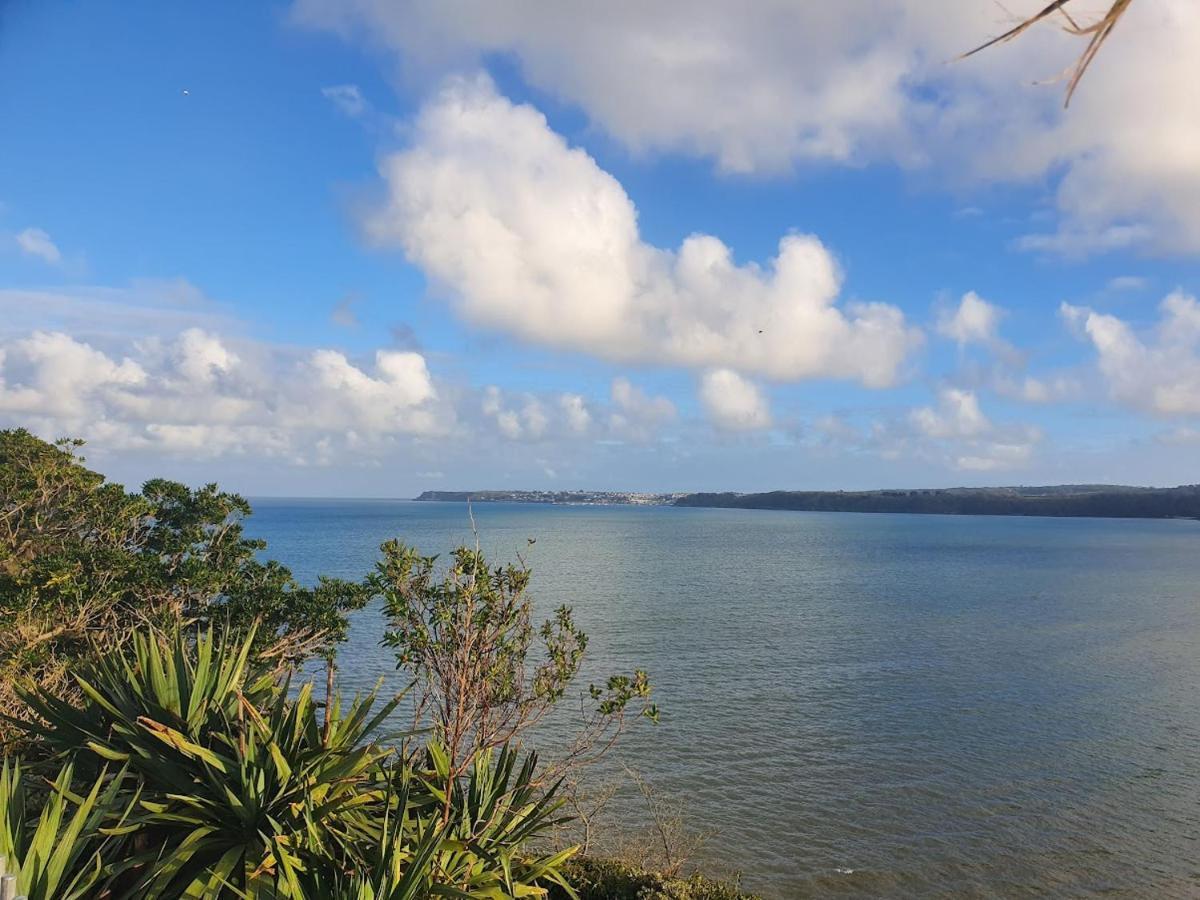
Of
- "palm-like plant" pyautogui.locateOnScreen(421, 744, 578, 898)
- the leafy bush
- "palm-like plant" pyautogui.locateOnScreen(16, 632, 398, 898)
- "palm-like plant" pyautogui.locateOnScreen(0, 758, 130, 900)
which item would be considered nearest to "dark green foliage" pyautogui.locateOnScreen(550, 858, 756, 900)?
"palm-like plant" pyautogui.locateOnScreen(421, 744, 578, 898)

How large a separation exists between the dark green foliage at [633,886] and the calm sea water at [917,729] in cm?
385

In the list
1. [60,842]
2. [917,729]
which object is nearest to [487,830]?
[60,842]

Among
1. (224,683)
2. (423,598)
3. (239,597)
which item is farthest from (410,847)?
(239,597)

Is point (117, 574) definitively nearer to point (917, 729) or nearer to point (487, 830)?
point (487, 830)

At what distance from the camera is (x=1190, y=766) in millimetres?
19078

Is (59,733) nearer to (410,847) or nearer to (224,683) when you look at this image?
(224,683)

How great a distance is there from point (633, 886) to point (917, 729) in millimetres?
14872

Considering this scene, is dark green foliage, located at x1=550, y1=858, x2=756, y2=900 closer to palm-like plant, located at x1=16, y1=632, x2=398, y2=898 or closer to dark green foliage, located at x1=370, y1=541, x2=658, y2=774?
dark green foliage, located at x1=370, y1=541, x2=658, y2=774

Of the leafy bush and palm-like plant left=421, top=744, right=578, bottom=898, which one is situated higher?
the leafy bush

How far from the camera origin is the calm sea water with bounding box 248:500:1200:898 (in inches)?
555

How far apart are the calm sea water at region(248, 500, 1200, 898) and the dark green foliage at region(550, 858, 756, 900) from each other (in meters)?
3.85

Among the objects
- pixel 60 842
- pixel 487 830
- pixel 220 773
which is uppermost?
pixel 220 773

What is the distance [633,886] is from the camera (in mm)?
9500

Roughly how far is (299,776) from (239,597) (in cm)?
1112
